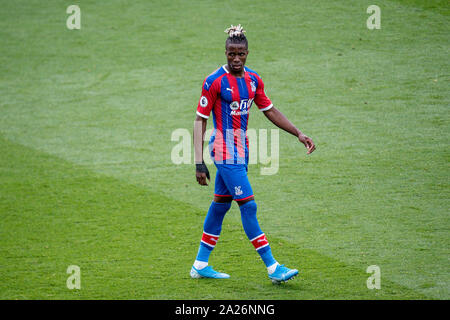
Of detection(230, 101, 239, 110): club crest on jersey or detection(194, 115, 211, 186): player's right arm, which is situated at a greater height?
detection(230, 101, 239, 110): club crest on jersey

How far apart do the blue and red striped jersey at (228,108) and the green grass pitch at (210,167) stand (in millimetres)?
1281

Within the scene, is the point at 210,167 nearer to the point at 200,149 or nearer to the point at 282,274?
the point at 200,149

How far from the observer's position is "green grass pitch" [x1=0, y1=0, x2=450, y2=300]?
6.22 m

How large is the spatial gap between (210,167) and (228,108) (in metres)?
3.83

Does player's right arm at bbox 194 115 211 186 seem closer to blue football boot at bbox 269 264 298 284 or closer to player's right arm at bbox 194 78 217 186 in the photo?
player's right arm at bbox 194 78 217 186

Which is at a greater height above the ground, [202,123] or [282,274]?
[202,123]

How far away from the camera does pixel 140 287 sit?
5.85m

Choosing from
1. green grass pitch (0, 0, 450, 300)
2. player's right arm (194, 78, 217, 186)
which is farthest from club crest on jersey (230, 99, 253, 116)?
green grass pitch (0, 0, 450, 300)

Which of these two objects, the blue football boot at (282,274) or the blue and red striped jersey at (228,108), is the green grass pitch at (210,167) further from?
the blue and red striped jersey at (228,108)

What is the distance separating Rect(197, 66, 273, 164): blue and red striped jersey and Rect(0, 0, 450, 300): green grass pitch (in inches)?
50.4

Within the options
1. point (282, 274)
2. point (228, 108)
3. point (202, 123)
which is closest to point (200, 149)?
point (202, 123)

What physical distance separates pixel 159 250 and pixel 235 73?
224 centimetres

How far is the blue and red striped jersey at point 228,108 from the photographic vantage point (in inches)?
225

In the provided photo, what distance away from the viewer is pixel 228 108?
227 inches
